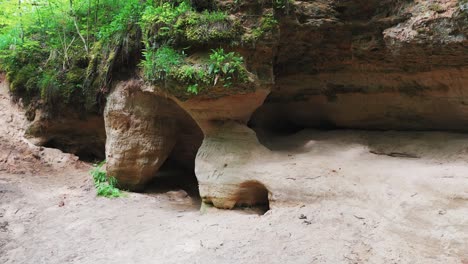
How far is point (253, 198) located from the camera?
6078mm

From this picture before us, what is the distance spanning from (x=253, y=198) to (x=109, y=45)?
15.9 ft

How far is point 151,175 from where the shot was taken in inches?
328

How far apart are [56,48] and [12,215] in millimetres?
4709

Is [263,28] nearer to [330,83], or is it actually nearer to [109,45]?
[330,83]

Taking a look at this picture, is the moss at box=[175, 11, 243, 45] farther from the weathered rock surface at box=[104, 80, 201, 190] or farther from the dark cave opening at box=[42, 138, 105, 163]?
the dark cave opening at box=[42, 138, 105, 163]

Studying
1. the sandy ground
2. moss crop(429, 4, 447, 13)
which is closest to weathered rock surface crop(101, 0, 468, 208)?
moss crop(429, 4, 447, 13)

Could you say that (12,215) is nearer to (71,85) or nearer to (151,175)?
(151,175)

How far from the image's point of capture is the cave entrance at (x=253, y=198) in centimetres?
593

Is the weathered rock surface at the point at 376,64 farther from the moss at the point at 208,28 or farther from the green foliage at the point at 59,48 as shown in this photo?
the green foliage at the point at 59,48

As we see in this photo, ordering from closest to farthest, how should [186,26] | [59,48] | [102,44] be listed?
[186,26], [102,44], [59,48]

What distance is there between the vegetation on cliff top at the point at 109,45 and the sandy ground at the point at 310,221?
2.12 meters

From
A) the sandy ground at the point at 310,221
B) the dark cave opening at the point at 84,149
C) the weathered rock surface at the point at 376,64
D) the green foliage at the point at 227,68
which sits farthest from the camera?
the dark cave opening at the point at 84,149

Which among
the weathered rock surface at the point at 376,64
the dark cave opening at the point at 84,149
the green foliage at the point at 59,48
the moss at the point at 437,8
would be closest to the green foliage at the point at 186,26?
the weathered rock surface at the point at 376,64

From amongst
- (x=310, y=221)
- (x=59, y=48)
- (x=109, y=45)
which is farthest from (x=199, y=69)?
(x=59, y=48)
